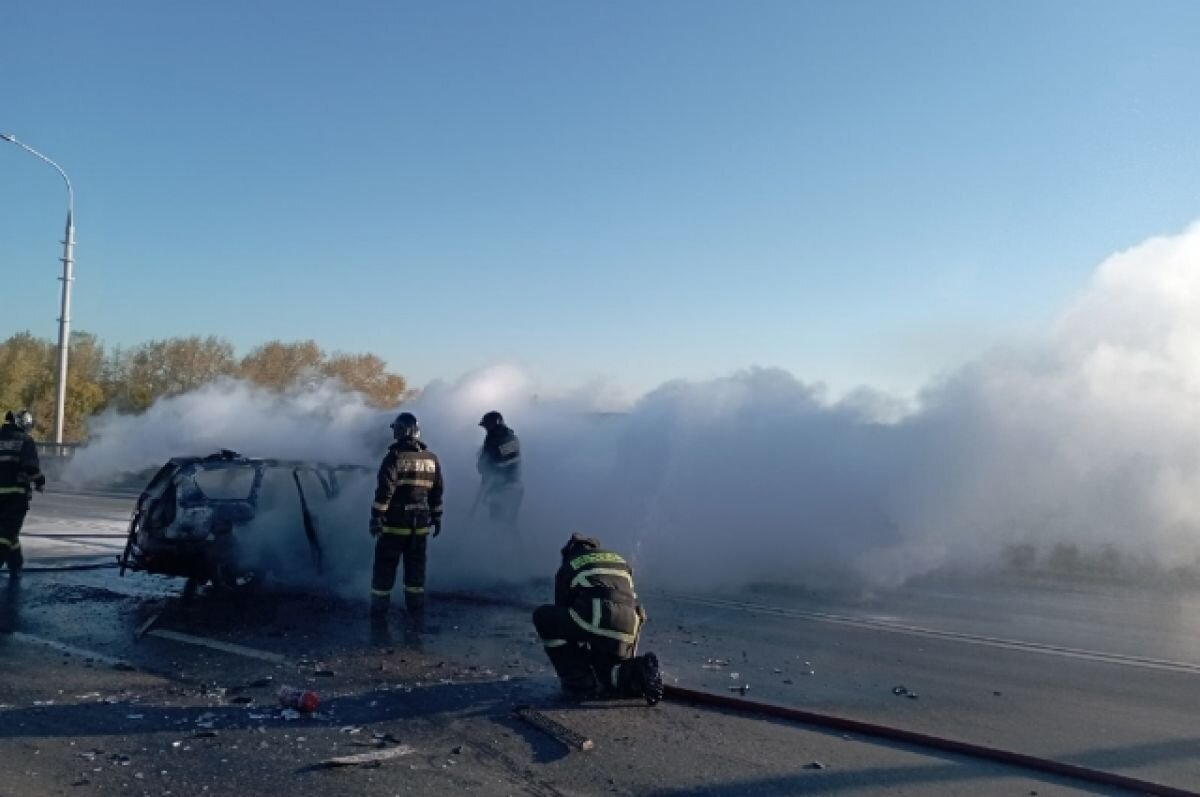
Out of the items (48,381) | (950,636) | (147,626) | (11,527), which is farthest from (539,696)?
(48,381)

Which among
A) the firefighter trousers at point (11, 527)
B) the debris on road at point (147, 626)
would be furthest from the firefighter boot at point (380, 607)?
the firefighter trousers at point (11, 527)

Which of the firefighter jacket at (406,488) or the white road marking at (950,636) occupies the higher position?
the firefighter jacket at (406,488)

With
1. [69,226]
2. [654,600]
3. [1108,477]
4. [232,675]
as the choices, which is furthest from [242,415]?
[69,226]

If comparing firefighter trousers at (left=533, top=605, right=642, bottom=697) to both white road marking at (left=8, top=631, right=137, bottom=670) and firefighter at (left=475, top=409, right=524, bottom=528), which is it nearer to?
white road marking at (left=8, top=631, right=137, bottom=670)

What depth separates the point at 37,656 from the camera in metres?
7.73

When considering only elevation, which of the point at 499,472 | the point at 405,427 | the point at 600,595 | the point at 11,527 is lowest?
the point at 11,527

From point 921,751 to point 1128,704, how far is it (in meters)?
2.35

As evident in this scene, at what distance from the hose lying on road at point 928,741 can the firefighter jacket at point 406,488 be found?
11.6 ft

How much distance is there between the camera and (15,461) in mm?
11805

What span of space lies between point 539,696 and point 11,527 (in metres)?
7.90

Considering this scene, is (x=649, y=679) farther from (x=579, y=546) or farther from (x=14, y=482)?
(x=14, y=482)

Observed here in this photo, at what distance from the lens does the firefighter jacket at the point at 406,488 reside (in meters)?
9.41

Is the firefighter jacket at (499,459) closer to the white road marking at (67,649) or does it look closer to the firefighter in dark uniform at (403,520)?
the firefighter in dark uniform at (403,520)

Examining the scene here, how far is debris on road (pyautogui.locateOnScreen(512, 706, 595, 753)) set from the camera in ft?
18.7
